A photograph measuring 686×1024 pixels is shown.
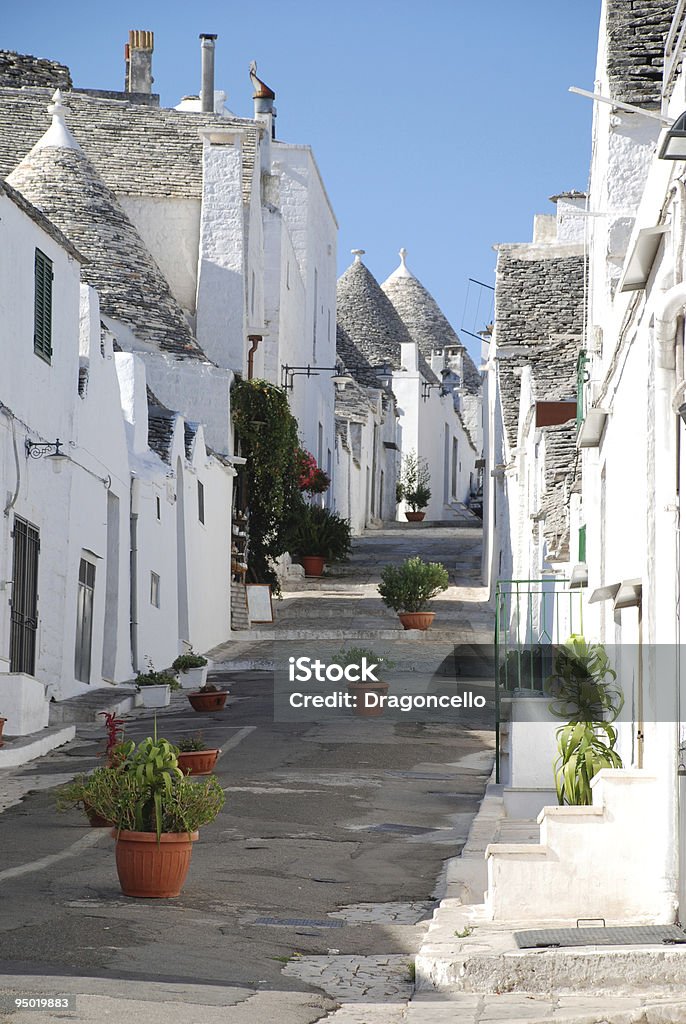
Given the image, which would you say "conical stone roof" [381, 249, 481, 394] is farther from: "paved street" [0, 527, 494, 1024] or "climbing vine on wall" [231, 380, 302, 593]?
"paved street" [0, 527, 494, 1024]

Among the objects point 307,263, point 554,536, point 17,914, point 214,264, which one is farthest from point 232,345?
point 17,914

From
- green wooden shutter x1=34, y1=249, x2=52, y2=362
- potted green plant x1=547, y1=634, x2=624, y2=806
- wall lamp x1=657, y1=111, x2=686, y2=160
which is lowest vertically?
potted green plant x1=547, y1=634, x2=624, y2=806

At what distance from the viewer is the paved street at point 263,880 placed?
263 inches

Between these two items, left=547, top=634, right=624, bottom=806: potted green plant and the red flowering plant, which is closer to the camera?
left=547, top=634, right=624, bottom=806: potted green plant

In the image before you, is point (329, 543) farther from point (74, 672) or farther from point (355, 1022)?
point (355, 1022)

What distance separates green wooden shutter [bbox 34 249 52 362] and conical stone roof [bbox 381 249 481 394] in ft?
170

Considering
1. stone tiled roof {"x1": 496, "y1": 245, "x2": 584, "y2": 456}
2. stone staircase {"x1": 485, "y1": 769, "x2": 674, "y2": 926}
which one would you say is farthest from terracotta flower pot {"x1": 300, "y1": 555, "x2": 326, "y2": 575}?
stone staircase {"x1": 485, "y1": 769, "x2": 674, "y2": 926}

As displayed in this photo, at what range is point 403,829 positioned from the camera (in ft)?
37.8

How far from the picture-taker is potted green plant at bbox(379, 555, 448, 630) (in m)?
26.2

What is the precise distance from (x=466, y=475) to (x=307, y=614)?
44.4m

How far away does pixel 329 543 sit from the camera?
1409 inches

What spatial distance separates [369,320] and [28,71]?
2565 cm

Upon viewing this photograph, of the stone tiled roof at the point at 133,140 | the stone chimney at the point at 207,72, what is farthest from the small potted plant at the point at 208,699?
the stone chimney at the point at 207,72

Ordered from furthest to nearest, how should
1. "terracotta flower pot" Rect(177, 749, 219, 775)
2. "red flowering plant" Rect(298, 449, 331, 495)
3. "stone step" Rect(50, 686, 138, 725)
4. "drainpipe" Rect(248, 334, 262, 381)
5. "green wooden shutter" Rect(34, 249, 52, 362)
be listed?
1. "drainpipe" Rect(248, 334, 262, 381)
2. "red flowering plant" Rect(298, 449, 331, 495)
3. "stone step" Rect(50, 686, 138, 725)
4. "green wooden shutter" Rect(34, 249, 52, 362)
5. "terracotta flower pot" Rect(177, 749, 219, 775)
